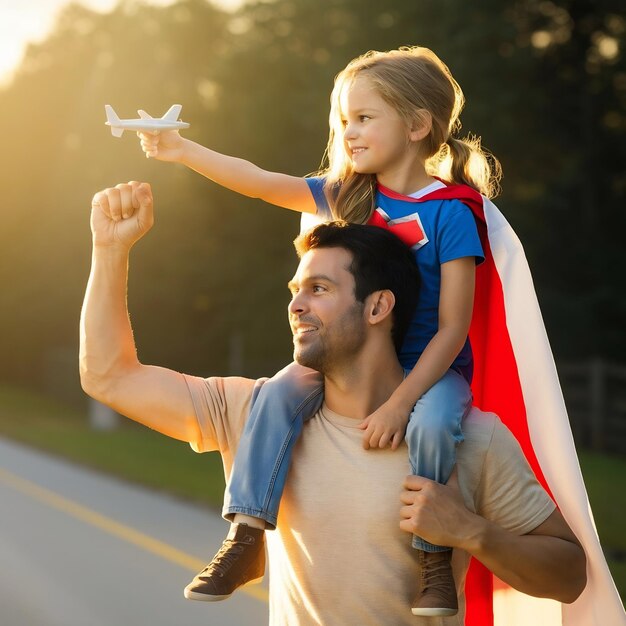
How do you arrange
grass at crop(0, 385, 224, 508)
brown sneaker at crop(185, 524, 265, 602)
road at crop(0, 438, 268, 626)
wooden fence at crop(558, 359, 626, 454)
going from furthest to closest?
wooden fence at crop(558, 359, 626, 454)
grass at crop(0, 385, 224, 508)
road at crop(0, 438, 268, 626)
brown sneaker at crop(185, 524, 265, 602)

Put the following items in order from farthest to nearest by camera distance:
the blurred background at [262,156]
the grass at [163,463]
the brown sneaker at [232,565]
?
the blurred background at [262,156]
the grass at [163,463]
the brown sneaker at [232,565]

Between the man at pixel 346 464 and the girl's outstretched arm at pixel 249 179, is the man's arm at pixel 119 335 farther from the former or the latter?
the girl's outstretched arm at pixel 249 179

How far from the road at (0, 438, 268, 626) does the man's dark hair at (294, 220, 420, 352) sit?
556cm

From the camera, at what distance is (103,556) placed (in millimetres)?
10953

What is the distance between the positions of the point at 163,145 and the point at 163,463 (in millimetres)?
15183

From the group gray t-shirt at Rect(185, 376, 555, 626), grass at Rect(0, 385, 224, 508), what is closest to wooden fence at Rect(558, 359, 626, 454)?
grass at Rect(0, 385, 224, 508)

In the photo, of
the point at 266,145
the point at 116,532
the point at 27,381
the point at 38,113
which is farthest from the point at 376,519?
the point at 27,381

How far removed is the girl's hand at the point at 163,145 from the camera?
367 cm

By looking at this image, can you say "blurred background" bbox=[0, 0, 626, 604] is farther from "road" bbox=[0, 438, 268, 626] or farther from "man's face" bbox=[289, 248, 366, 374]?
"man's face" bbox=[289, 248, 366, 374]

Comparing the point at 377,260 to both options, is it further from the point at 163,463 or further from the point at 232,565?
the point at 163,463

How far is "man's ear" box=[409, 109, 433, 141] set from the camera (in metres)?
3.93

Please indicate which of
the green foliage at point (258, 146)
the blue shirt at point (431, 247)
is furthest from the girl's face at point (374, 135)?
the green foliage at point (258, 146)

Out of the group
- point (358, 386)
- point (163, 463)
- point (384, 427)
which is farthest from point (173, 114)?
point (163, 463)

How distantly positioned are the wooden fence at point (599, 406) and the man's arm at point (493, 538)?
64.3 feet
